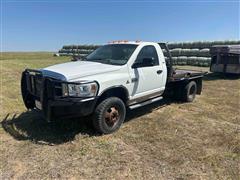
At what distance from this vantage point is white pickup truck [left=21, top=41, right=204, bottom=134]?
434 cm

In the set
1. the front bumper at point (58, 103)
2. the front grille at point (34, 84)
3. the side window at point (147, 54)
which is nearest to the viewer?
the front bumper at point (58, 103)

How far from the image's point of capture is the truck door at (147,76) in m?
5.44

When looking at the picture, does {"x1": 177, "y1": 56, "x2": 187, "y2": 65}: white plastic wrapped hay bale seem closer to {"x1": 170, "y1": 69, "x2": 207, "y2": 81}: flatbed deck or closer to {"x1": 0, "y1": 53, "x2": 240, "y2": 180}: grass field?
{"x1": 170, "y1": 69, "x2": 207, "y2": 81}: flatbed deck

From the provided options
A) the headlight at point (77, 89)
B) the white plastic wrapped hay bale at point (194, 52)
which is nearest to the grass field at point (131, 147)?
the headlight at point (77, 89)

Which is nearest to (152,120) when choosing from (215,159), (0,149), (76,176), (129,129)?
(129,129)

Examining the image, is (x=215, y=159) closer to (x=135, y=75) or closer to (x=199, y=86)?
(x=135, y=75)

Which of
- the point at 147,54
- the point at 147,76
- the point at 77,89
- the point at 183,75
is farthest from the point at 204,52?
the point at 77,89

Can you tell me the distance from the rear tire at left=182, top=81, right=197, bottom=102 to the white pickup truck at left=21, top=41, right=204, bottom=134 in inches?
36.6

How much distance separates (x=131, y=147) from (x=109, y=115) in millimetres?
807

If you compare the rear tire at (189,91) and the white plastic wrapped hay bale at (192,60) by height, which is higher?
the white plastic wrapped hay bale at (192,60)

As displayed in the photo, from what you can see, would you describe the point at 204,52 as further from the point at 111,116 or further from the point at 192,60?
the point at 111,116

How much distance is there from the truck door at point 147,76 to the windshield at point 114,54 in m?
0.24

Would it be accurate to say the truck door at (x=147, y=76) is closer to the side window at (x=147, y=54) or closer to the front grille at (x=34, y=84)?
the side window at (x=147, y=54)

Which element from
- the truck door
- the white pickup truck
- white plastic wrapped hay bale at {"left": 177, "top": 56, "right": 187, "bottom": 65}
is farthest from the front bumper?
white plastic wrapped hay bale at {"left": 177, "top": 56, "right": 187, "bottom": 65}
